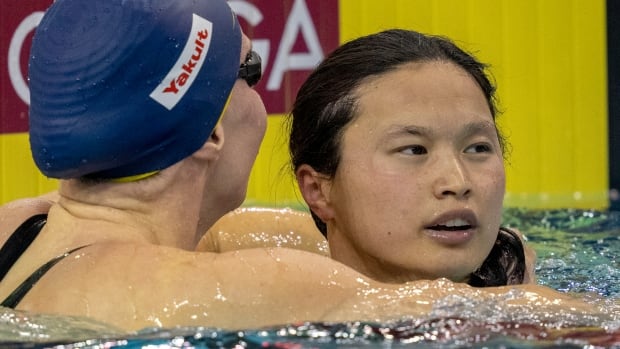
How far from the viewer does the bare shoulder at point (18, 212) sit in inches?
87.3

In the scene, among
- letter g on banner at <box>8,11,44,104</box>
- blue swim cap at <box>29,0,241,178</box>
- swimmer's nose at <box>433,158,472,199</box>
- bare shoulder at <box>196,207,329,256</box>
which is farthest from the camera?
letter g on banner at <box>8,11,44,104</box>

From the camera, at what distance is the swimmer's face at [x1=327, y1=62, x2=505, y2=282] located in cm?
227

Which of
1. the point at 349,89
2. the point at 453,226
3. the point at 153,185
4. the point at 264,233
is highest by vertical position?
the point at 349,89

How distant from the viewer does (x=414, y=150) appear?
2328 mm

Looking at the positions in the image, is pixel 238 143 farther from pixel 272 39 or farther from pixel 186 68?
pixel 272 39

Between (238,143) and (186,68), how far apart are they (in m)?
0.21

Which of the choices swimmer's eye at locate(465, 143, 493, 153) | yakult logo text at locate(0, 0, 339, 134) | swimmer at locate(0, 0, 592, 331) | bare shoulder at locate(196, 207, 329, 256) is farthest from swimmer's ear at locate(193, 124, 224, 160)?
yakult logo text at locate(0, 0, 339, 134)

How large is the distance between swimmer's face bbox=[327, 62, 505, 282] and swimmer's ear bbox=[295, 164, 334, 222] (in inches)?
2.0

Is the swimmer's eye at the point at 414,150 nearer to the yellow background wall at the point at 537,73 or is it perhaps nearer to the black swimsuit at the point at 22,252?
the black swimsuit at the point at 22,252

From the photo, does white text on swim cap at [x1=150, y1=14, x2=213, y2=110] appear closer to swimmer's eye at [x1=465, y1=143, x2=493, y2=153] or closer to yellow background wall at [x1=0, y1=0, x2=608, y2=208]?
swimmer's eye at [x1=465, y1=143, x2=493, y2=153]

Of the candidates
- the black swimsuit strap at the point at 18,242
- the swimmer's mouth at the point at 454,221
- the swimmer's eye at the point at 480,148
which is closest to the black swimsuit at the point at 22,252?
the black swimsuit strap at the point at 18,242

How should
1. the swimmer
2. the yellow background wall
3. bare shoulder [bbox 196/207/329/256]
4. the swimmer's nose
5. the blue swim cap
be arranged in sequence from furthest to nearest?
the yellow background wall < bare shoulder [bbox 196/207/329/256] < the swimmer's nose < the blue swim cap < the swimmer

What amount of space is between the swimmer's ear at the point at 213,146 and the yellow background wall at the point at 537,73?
7.46 ft

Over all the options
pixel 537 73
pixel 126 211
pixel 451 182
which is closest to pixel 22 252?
pixel 126 211
